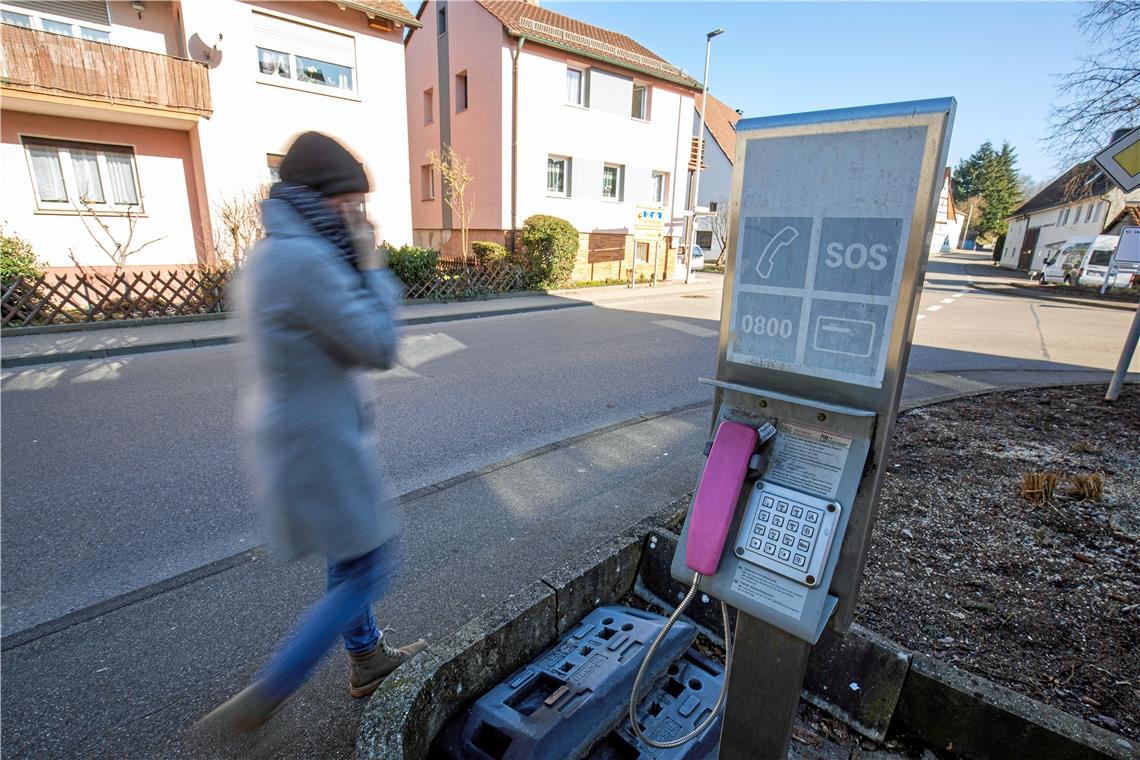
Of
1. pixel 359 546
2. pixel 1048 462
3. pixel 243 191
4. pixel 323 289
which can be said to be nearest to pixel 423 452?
pixel 359 546

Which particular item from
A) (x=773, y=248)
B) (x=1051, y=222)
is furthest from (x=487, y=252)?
(x=1051, y=222)

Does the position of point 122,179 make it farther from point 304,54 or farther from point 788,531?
point 788,531

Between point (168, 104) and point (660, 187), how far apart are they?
52.8ft

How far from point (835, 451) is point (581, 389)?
5.44 metres

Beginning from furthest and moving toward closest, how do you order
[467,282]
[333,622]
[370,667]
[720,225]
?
[720,225], [467,282], [370,667], [333,622]

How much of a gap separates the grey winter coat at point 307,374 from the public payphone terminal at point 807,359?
1.11 metres

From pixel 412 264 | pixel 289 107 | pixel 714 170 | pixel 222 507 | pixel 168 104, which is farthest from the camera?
pixel 714 170

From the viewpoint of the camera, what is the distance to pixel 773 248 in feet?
4.40

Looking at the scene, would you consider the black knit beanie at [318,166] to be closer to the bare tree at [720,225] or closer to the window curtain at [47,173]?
the window curtain at [47,173]

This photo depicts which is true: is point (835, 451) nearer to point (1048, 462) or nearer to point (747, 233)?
point (747, 233)

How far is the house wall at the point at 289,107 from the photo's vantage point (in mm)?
12992

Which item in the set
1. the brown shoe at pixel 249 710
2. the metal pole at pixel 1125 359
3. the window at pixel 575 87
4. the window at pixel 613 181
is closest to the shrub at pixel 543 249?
the window at pixel 613 181

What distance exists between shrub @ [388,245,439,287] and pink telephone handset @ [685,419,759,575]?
12925 millimetres

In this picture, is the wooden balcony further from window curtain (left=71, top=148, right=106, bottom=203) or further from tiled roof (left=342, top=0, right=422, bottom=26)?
tiled roof (left=342, top=0, right=422, bottom=26)
